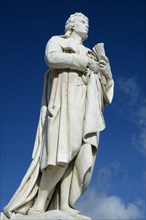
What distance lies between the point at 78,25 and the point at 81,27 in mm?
82

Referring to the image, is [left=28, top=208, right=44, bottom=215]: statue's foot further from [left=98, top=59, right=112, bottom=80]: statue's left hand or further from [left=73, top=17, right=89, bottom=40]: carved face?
[left=73, top=17, right=89, bottom=40]: carved face

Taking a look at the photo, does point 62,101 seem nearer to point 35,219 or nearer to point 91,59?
point 91,59

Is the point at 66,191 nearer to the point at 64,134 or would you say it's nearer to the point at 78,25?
the point at 64,134

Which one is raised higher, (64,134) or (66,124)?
(66,124)

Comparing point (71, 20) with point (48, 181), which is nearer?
point (48, 181)

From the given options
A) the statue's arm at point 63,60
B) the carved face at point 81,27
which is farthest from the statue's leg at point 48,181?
the carved face at point 81,27

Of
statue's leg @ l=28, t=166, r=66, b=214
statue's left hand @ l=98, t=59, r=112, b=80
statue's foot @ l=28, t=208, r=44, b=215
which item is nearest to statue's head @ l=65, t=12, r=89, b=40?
statue's left hand @ l=98, t=59, r=112, b=80

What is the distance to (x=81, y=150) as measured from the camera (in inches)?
323

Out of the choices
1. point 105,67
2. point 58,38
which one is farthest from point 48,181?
point 58,38

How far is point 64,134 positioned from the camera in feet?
26.6

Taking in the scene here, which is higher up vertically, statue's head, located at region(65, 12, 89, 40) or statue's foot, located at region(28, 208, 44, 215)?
statue's head, located at region(65, 12, 89, 40)

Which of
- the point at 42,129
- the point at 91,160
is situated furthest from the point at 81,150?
the point at 42,129

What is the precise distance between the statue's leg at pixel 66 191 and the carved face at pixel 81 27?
298 centimetres

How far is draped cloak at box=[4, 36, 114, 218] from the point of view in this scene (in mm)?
7973
